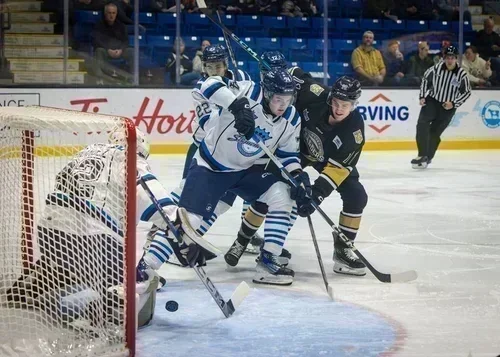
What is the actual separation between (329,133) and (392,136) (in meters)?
5.44

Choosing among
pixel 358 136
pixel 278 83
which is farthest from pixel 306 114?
pixel 278 83

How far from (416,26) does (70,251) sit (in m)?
7.53

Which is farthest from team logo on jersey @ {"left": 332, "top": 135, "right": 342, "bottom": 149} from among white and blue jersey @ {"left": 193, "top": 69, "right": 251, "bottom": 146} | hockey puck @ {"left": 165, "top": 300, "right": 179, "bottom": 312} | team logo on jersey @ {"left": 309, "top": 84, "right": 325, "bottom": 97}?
hockey puck @ {"left": 165, "top": 300, "right": 179, "bottom": 312}

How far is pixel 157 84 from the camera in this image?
8727 millimetres

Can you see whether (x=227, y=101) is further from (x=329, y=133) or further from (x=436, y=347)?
(x=436, y=347)

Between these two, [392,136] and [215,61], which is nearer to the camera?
[215,61]

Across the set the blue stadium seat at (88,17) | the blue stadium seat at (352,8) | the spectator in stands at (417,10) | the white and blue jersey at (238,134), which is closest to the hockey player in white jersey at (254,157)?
the white and blue jersey at (238,134)

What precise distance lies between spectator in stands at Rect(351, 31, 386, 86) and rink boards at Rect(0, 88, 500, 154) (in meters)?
0.15

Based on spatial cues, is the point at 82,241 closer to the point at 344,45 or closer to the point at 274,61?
the point at 274,61

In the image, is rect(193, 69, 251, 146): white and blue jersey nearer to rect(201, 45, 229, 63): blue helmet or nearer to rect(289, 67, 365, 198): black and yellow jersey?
rect(201, 45, 229, 63): blue helmet

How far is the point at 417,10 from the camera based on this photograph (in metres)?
10.1

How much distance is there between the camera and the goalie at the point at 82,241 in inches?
118

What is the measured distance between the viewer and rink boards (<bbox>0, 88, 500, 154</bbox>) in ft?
27.4

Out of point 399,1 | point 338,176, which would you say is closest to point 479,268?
point 338,176
